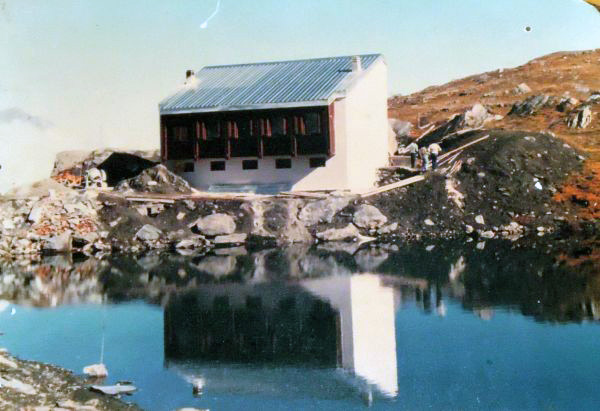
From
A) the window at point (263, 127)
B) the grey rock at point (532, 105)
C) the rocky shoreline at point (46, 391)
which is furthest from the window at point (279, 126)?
the rocky shoreline at point (46, 391)

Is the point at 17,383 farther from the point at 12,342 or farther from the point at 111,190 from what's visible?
the point at 111,190

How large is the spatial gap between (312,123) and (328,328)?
986 inches

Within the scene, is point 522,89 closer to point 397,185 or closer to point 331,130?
point 397,185

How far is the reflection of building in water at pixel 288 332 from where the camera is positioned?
723 inches

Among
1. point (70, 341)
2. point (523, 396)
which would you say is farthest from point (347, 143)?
point (523, 396)

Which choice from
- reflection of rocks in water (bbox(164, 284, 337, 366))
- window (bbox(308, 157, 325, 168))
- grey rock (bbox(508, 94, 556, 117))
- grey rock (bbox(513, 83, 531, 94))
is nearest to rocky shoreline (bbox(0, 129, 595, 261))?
window (bbox(308, 157, 325, 168))

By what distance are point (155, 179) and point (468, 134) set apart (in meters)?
21.1

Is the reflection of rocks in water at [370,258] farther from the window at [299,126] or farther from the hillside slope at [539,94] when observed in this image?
the hillside slope at [539,94]

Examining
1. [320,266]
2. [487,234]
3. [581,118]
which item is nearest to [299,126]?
[487,234]

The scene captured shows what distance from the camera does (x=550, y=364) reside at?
18.3 meters

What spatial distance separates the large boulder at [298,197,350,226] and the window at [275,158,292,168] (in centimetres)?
357

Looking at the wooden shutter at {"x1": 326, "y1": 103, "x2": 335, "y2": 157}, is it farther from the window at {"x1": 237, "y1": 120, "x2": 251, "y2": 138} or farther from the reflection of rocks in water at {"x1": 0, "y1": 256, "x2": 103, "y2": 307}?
the reflection of rocks in water at {"x1": 0, "y1": 256, "x2": 103, "y2": 307}

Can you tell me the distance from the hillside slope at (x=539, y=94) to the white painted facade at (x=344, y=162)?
1110cm

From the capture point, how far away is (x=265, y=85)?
50375 mm
